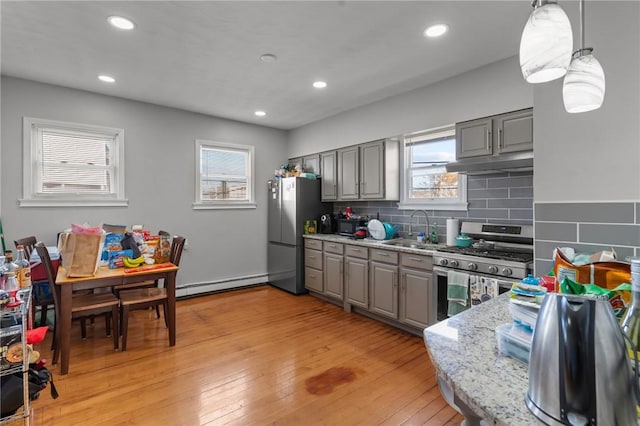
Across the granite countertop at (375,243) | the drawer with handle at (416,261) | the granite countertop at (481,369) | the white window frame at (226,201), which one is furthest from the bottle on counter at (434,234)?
the white window frame at (226,201)

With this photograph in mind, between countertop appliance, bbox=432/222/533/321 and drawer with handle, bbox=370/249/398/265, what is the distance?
1.63ft

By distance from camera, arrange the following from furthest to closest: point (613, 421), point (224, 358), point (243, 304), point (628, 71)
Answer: point (243, 304) < point (224, 358) < point (628, 71) < point (613, 421)

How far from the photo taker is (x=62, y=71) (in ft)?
10.6

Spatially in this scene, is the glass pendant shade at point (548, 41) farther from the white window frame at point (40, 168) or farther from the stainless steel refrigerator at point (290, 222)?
the white window frame at point (40, 168)

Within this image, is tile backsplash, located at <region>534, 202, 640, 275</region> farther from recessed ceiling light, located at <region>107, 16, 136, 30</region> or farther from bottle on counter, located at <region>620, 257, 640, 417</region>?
recessed ceiling light, located at <region>107, 16, 136, 30</region>

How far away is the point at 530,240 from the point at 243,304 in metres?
3.45

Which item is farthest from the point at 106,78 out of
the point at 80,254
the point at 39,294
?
the point at 39,294

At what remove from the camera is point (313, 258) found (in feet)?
15.0

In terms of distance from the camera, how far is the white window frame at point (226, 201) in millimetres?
4695

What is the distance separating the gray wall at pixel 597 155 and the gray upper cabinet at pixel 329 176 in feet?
9.92

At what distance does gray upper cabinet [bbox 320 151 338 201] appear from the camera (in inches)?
185

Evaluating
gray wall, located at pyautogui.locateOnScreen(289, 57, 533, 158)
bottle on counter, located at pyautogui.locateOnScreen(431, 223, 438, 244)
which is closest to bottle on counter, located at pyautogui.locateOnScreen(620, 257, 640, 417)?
gray wall, located at pyautogui.locateOnScreen(289, 57, 533, 158)

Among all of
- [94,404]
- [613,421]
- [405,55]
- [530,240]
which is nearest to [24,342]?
[94,404]

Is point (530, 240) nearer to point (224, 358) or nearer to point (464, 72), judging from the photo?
point (464, 72)
